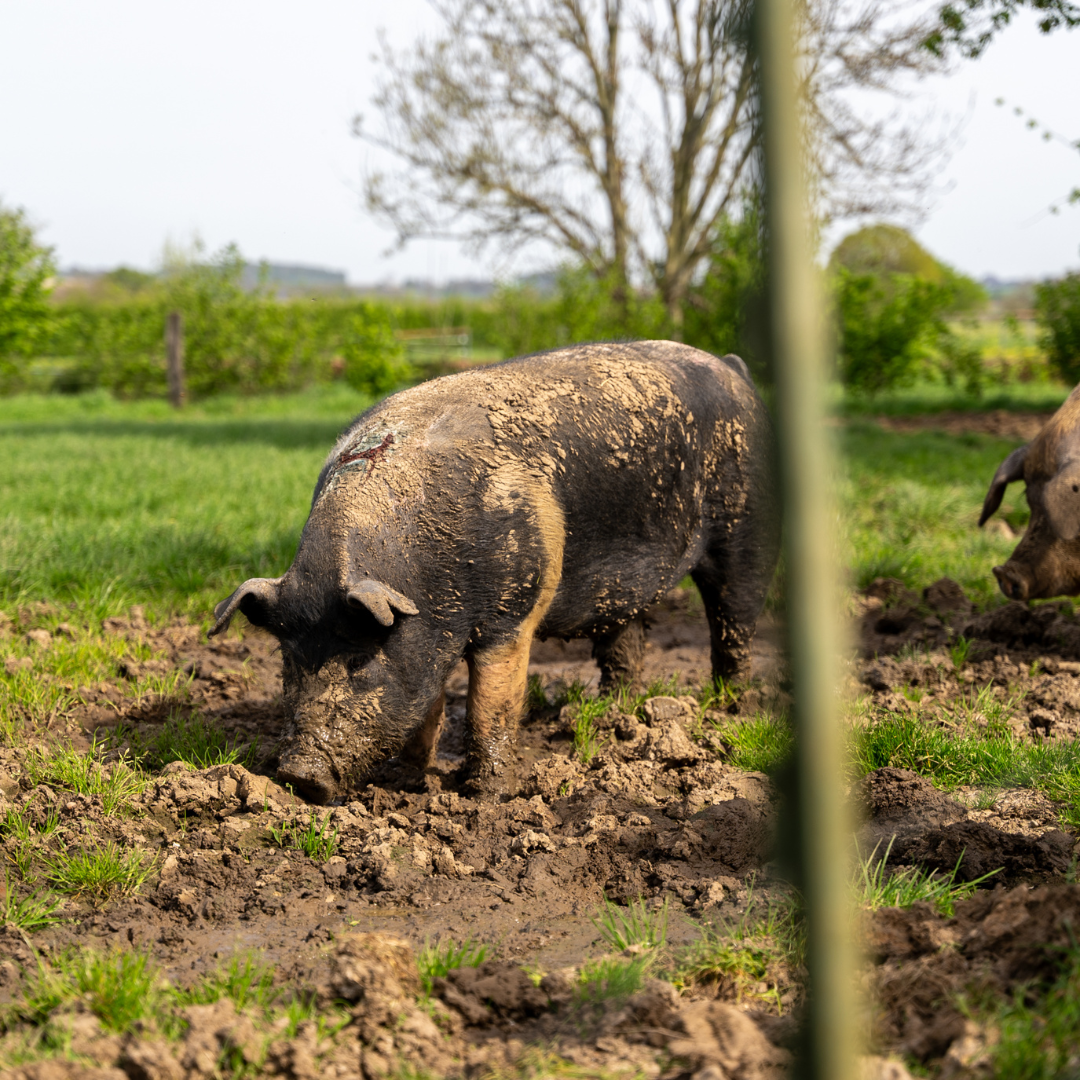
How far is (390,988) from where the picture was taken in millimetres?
2285

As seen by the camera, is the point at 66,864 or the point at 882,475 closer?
the point at 66,864

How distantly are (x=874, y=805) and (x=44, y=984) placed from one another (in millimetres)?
2476

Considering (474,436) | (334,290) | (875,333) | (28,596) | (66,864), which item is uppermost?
(334,290)

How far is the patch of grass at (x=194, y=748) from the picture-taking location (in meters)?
3.87

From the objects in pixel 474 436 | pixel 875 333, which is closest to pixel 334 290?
pixel 875 333

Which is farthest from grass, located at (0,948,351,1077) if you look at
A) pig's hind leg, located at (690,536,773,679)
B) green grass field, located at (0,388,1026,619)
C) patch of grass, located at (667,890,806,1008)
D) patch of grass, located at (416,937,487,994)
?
pig's hind leg, located at (690,536,773,679)

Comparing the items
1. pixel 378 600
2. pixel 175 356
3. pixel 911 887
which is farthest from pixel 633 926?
pixel 175 356

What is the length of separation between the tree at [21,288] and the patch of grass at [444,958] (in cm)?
1635

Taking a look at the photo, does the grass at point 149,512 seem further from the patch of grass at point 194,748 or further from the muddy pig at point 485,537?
the muddy pig at point 485,537

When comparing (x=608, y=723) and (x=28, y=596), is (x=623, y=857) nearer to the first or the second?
(x=608, y=723)

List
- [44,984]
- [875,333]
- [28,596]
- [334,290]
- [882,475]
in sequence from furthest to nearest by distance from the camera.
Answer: [334,290] < [875,333] < [882,475] < [28,596] < [44,984]

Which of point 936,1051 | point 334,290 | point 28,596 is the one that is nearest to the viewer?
point 936,1051

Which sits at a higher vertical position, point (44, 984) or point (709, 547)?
point (709, 547)

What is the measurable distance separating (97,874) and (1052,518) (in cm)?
417
